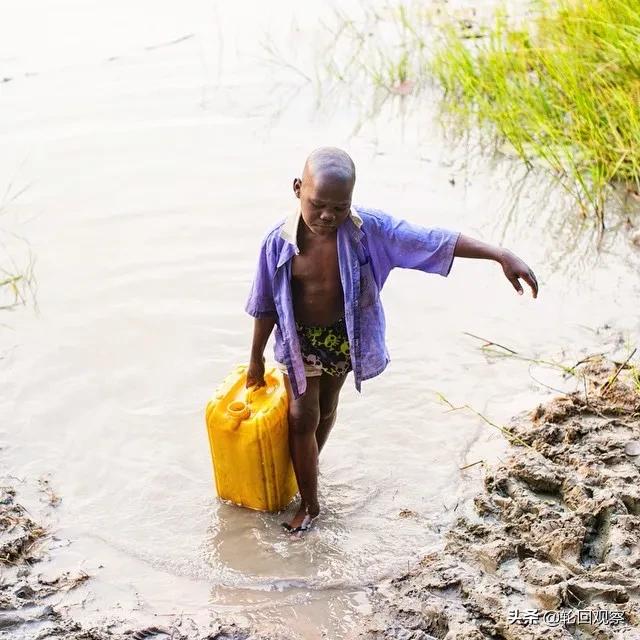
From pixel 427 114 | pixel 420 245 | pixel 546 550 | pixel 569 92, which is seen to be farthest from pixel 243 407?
pixel 427 114

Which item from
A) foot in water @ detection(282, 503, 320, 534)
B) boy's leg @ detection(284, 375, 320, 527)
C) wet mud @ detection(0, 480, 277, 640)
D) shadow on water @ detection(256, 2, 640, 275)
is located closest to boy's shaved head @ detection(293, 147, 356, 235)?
boy's leg @ detection(284, 375, 320, 527)

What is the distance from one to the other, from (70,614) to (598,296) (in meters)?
2.76

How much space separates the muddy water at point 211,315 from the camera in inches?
123

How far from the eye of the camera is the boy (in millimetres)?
2738

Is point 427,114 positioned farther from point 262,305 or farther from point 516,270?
point 516,270

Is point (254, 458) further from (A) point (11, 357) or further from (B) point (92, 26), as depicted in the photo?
(B) point (92, 26)

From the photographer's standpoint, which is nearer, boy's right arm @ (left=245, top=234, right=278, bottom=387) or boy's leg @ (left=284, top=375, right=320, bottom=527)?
boy's right arm @ (left=245, top=234, right=278, bottom=387)

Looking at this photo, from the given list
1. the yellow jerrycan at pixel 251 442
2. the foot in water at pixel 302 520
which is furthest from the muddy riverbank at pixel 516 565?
the yellow jerrycan at pixel 251 442

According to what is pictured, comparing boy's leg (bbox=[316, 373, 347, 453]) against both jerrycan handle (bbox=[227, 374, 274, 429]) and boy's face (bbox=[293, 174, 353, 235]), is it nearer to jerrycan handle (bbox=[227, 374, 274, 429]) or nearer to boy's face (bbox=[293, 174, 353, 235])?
jerrycan handle (bbox=[227, 374, 274, 429])

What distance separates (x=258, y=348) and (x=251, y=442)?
294 millimetres

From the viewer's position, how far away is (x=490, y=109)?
5.75 metres

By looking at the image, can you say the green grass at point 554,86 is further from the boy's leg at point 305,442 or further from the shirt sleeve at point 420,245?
the boy's leg at point 305,442

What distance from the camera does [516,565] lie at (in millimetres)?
2822

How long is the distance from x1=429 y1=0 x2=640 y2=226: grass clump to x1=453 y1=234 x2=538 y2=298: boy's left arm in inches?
82.9
